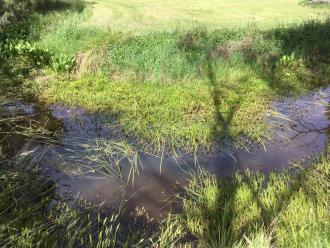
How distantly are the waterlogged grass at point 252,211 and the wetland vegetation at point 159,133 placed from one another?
2 cm

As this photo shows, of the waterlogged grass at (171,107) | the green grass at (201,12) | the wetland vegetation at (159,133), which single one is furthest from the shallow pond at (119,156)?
the green grass at (201,12)

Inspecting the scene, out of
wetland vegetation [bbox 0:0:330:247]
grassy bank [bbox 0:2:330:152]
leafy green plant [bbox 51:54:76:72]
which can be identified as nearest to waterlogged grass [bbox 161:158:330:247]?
wetland vegetation [bbox 0:0:330:247]

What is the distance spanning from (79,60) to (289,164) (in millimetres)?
6111

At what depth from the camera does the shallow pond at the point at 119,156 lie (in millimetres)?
5164

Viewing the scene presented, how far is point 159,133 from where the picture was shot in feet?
22.5

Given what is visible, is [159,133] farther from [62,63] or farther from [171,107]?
[62,63]

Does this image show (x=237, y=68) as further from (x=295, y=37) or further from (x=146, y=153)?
(x=146, y=153)

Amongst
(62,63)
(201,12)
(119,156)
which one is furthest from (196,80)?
(201,12)

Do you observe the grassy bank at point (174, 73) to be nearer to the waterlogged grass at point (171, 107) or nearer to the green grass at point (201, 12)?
the waterlogged grass at point (171, 107)

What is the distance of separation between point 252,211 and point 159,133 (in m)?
2.78

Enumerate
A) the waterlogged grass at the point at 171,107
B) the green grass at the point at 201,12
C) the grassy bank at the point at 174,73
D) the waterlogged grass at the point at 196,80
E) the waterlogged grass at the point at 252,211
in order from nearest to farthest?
the waterlogged grass at the point at 252,211 < the waterlogged grass at the point at 171,107 < the waterlogged grass at the point at 196,80 < the grassy bank at the point at 174,73 < the green grass at the point at 201,12

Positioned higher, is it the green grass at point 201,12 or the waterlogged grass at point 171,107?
the green grass at point 201,12

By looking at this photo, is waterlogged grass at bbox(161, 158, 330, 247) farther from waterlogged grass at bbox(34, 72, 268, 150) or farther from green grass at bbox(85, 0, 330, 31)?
green grass at bbox(85, 0, 330, 31)

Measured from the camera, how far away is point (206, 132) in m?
6.87
